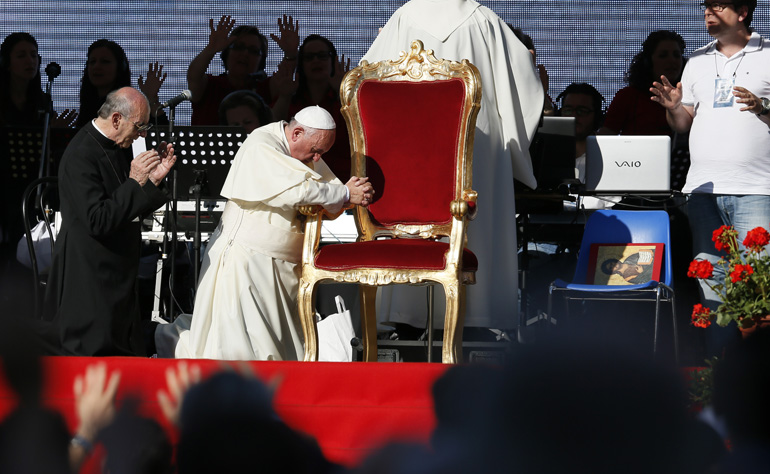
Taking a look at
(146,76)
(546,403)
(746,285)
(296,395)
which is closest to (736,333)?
(746,285)

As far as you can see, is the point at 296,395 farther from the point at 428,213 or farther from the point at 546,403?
the point at 428,213

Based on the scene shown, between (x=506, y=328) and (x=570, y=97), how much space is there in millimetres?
2008

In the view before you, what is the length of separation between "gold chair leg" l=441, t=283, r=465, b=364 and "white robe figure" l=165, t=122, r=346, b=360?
611mm

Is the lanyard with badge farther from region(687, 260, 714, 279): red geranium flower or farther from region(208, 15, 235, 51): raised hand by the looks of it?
region(208, 15, 235, 51): raised hand

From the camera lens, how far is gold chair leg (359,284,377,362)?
14.5ft

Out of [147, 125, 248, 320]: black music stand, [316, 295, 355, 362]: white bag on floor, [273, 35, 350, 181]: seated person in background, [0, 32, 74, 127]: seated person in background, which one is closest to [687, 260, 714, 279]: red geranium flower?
[316, 295, 355, 362]: white bag on floor

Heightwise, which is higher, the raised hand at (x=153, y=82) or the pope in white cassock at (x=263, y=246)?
the raised hand at (x=153, y=82)

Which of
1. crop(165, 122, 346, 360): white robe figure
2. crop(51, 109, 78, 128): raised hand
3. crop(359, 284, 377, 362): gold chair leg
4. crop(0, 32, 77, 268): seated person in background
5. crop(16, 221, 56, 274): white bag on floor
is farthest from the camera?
crop(51, 109, 78, 128): raised hand

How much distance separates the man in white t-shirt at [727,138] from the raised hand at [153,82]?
11.5 feet

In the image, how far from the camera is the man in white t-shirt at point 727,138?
474cm

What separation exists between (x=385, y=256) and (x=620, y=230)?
2097mm

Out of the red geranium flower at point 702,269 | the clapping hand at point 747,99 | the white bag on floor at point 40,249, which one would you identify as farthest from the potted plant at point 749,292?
the white bag on floor at point 40,249

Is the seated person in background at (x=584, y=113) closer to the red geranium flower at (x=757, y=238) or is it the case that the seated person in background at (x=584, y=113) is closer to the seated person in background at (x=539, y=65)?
the seated person in background at (x=539, y=65)

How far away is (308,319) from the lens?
408 cm
